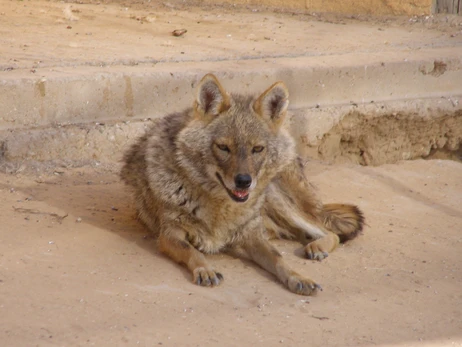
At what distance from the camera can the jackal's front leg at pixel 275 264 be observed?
4.65 m

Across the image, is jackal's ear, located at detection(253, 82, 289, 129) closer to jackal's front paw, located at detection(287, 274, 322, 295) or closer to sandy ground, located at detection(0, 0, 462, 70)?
jackal's front paw, located at detection(287, 274, 322, 295)

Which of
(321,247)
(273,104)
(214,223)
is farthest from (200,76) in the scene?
(321,247)

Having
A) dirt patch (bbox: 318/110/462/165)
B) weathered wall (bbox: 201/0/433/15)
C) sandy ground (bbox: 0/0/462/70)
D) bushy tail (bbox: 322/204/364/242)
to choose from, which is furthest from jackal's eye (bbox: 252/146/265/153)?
weathered wall (bbox: 201/0/433/15)

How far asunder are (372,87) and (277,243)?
9.58ft

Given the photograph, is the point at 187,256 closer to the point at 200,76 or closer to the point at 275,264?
the point at 275,264

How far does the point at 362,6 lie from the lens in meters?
10.6

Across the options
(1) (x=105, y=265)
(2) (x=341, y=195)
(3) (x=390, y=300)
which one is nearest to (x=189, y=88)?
(2) (x=341, y=195)

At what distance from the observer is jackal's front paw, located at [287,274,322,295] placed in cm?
463

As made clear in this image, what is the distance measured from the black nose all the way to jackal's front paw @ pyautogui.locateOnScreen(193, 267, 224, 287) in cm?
56

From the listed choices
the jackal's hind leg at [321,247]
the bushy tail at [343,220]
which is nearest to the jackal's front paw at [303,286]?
the jackal's hind leg at [321,247]

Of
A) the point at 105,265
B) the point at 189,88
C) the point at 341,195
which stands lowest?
the point at 341,195

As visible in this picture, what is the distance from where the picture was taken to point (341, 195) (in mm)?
6645

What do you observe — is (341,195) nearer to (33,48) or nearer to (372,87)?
(372,87)

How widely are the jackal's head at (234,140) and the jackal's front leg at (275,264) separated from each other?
0.37 metres
